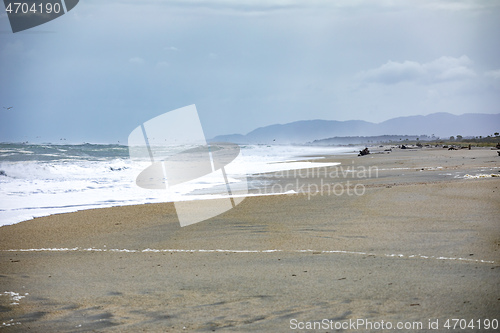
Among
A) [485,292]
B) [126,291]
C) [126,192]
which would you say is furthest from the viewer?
[126,192]

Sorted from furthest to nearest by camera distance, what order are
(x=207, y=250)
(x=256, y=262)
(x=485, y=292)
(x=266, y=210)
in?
(x=266, y=210), (x=207, y=250), (x=256, y=262), (x=485, y=292)

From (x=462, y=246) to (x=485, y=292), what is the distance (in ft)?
6.13

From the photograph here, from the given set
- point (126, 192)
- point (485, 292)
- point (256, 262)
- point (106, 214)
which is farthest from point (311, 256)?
point (126, 192)

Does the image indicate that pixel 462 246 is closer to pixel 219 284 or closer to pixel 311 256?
pixel 311 256

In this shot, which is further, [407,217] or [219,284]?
[407,217]

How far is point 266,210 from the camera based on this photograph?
30.4 feet

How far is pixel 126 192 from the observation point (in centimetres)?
1366

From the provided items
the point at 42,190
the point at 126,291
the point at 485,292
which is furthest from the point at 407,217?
the point at 42,190

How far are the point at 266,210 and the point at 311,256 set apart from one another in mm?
3800

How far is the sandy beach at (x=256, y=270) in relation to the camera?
3.62 metres

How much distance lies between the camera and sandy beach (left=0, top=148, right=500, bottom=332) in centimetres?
362

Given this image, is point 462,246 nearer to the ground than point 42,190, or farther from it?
nearer to the ground

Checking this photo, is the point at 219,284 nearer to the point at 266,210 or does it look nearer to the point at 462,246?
the point at 462,246

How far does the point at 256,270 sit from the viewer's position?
16.3ft
